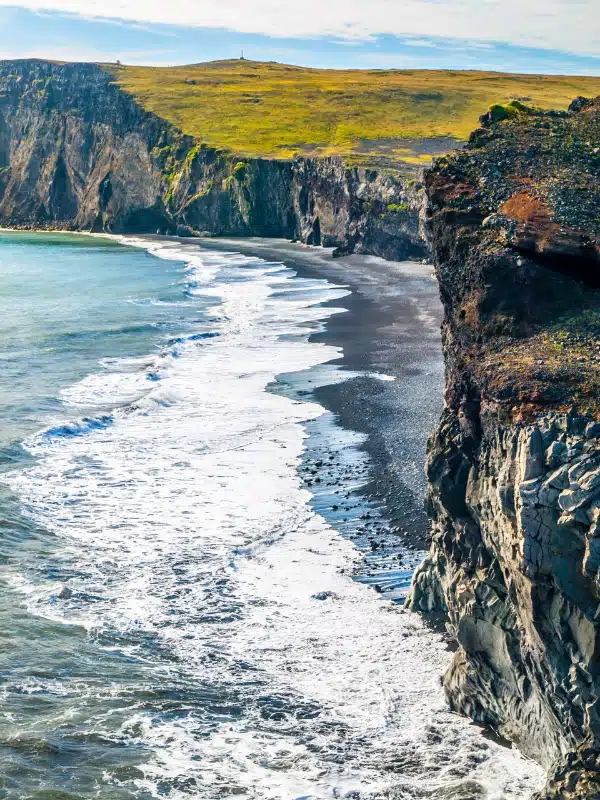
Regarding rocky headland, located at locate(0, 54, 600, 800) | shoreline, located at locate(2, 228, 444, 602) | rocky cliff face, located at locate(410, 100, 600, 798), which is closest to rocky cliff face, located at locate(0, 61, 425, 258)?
shoreline, located at locate(2, 228, 444, 602)

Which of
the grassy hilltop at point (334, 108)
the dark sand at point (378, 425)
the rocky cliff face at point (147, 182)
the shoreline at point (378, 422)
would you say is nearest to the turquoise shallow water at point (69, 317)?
the shoreline at point (378, 422)

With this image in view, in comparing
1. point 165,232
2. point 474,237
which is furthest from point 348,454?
point 165,232

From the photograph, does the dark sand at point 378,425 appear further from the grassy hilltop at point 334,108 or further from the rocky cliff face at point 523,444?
the grassy hilltop at point 334,108

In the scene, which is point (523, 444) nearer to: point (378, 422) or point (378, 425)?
point (378, 425)

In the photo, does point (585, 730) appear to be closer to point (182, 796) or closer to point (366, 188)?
point (182, 796)

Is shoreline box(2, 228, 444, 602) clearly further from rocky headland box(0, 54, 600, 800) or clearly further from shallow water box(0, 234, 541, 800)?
rocky headland box(0, 54, 600, 800)

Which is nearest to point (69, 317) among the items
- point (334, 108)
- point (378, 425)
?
point (378, 425)
